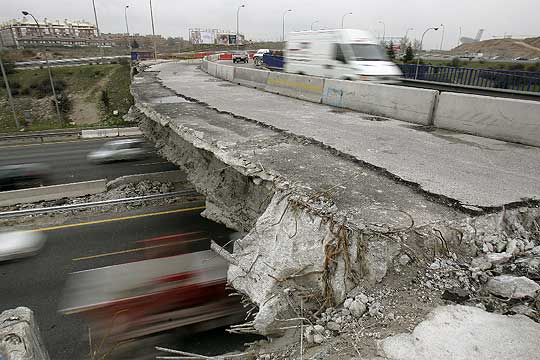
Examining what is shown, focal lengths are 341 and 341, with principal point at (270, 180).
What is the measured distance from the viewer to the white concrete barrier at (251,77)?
65.2 feet

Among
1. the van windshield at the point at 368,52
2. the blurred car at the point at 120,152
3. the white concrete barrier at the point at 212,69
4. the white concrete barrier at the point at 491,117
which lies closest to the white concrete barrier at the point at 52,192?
the blurred car at the point at 120,152

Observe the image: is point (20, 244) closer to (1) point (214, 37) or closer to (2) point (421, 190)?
(2) point (421, 190)

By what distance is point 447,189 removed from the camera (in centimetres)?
611

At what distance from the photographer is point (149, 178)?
57.7 ft

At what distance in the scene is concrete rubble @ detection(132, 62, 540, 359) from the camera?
409 cm

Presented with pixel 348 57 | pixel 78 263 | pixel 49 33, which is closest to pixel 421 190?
pixel 78 263

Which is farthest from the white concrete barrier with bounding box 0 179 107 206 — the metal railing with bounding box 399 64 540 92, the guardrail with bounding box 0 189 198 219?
the metal railing with bounding box 399 64 540 92

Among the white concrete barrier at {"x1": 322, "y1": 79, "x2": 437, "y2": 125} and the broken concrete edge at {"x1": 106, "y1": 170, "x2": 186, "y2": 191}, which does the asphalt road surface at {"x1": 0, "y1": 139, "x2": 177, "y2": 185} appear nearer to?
the broken concrete edge at {"x1": 106, "y1": 170, "x2": 186, "y2": 191}

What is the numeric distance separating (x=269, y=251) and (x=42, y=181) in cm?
1739

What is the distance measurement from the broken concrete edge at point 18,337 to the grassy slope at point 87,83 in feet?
144

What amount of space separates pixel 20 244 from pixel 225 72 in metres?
17.4

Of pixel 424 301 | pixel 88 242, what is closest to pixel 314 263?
pixel 424 301

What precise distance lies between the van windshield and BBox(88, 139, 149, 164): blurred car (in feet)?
45.4

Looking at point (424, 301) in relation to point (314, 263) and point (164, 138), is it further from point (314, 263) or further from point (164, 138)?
point (164, 138)
